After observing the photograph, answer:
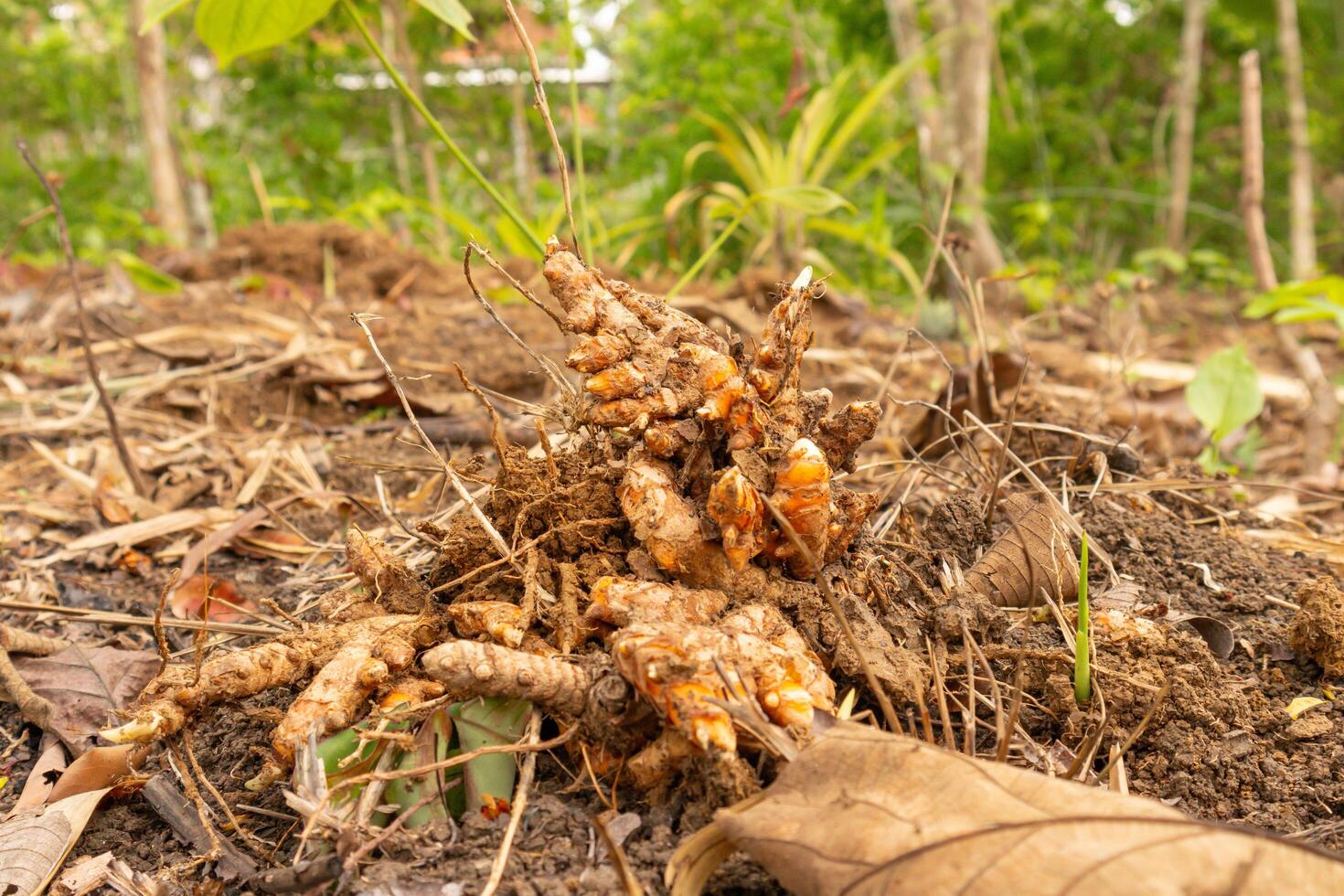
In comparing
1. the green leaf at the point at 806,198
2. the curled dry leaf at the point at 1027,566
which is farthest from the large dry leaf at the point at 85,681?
the green leaf at the point at 806,198

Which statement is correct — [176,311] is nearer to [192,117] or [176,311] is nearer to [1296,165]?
[1296,165]

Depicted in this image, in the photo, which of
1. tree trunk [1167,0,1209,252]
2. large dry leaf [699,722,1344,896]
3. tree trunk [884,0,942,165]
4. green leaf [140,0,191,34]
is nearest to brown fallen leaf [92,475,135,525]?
green leaf [140,0,191,34]

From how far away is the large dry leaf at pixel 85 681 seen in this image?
1465 mm

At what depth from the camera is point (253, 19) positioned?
1.65 metres

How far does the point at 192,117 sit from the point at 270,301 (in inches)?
329

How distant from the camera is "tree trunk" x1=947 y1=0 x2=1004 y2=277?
5152 millimetres

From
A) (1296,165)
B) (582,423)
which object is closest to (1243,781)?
(582,423)

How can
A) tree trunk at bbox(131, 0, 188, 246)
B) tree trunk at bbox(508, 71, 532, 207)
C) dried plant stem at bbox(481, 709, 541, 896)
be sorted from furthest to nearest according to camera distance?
tree trunk at bbox(508, 71, 532, 207) < tree trunk at bbox(131, 0, 188, 246) < dried plant stem at bbox(481, 709, 541, 896)

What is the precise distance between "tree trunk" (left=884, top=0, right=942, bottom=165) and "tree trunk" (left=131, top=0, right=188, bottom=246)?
4.52 metres

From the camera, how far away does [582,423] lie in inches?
52.2

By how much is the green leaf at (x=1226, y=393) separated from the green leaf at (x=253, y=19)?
199 centimetres

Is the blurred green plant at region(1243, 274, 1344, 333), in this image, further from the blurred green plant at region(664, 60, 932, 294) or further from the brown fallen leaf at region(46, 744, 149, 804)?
the brown fallen leaf at region(46, 744, 149, 804)

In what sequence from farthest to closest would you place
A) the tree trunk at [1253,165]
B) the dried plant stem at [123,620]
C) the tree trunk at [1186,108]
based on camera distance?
the tree trunk at [1186,108] → the tree trunk at [1253,165] → the dried plant stem at [123,620]

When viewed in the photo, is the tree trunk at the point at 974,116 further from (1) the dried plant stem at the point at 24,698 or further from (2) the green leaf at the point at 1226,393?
Result: (1) the dried plant stem at the point at 24,698
